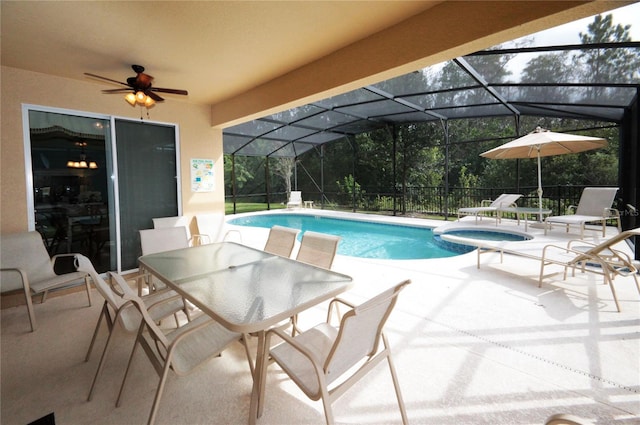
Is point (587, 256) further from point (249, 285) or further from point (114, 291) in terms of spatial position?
point (114, 291)

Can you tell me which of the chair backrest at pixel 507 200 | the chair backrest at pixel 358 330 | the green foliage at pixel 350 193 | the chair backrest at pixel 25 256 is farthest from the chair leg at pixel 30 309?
the green foliage at pixel 350 193

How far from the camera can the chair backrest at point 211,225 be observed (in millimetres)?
4562

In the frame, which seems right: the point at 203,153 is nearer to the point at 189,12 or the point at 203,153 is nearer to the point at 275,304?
the point at 189,12

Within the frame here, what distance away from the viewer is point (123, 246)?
4176mm

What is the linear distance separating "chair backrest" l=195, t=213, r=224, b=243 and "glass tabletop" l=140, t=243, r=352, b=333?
6.30ft

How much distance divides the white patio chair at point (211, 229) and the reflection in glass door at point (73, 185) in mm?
1180

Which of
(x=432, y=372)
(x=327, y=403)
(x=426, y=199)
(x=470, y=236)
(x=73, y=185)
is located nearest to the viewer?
(x=327, y=403)

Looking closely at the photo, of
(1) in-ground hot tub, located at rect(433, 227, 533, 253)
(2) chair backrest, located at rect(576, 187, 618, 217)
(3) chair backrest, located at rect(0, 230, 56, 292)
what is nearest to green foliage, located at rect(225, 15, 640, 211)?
(2) chair backrest, located at rect(576, 187, 618, 217)

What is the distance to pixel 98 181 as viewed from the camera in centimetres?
393

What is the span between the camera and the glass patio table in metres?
1.43

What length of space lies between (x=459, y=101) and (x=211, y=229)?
19.6 feet

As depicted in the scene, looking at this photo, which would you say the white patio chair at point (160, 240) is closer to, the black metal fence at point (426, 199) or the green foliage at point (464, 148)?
the green foliage at point (464, 148)

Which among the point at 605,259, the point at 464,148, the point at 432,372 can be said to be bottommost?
the point at 432,372

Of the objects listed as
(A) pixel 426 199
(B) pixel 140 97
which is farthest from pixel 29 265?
(A) pixel 426 199
